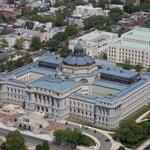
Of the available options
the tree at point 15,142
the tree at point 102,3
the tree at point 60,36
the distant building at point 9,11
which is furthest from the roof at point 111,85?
the tree at point 102,3

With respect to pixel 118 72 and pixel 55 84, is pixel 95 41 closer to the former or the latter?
pixel 118 72

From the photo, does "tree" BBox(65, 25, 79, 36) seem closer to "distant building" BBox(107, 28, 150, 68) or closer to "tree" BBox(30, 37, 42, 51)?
"tree" BBox(30, 37, 42, 51)

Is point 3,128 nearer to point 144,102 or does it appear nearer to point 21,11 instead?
point 144,102

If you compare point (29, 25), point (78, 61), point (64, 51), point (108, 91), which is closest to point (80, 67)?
point (78, 61)

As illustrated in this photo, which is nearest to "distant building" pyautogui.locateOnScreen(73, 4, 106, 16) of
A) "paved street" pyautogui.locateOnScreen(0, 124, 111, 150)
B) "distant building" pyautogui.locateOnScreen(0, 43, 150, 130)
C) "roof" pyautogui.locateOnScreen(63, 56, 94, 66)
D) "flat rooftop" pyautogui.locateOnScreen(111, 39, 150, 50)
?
"flat rooftop" pyautogui.locateOnScreen(111, 39, 150, 50)

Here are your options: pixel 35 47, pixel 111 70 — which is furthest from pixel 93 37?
pixel 111 70

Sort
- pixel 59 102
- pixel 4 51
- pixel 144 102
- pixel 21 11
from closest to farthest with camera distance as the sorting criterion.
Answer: pixel 59 102 → pixel 144 102 → pixel 4 51 → pixel 21 11
